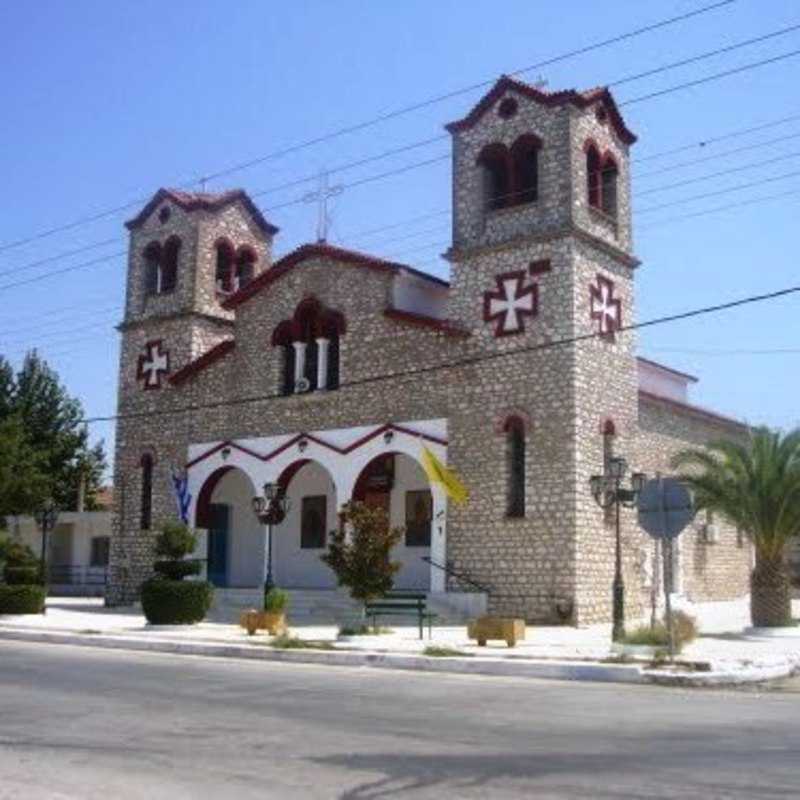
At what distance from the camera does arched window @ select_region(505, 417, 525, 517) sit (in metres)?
24.8

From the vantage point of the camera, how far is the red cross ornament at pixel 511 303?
2520 cm

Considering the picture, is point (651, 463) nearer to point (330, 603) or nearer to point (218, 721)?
point (330, 603)

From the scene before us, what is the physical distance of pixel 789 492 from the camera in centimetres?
2280

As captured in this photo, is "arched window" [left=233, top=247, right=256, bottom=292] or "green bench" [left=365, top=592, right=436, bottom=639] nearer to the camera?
"green bench" [left=365, top=592, right=436, bottom=639]

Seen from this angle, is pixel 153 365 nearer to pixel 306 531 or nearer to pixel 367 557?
pixel 306 531

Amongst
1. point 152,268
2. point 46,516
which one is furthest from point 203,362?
point 46,516

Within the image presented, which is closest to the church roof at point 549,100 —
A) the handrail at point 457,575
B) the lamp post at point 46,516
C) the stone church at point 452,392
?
the stone church at point 452,392

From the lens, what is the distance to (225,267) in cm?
3438

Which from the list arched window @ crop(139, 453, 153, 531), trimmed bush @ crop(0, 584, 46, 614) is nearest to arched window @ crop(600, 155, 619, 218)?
arched window @ crop(139, 453, 153, 531)

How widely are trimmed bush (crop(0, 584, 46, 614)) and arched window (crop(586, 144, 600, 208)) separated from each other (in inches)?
658

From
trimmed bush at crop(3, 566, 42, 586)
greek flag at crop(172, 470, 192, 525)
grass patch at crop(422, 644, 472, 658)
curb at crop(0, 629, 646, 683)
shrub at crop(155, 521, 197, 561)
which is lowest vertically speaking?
curb at crop(0, 629, 646, 683)

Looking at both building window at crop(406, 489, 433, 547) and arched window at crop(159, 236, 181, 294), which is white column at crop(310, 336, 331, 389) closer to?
building window at crop(406, 489, 433, 547)

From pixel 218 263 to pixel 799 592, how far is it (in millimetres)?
23158

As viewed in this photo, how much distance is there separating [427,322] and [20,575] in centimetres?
1203
